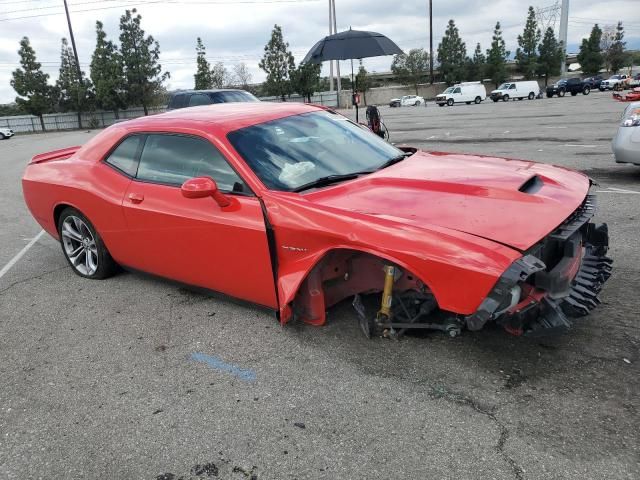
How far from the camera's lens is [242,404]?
2.78m

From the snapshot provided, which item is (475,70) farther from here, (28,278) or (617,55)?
(28,278)

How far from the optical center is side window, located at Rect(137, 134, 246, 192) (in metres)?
3.51

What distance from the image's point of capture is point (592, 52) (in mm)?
73625

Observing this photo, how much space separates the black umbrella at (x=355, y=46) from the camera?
12.3 meters

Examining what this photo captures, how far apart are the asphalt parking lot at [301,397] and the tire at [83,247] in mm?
475

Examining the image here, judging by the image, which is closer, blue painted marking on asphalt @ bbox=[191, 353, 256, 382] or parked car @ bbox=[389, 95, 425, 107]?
blue painted marking on asphalt @ bbox=[191, 353, 256, 382]

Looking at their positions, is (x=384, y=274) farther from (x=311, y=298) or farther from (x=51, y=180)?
(x=51, y=180)

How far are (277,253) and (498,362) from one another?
1.41 meters

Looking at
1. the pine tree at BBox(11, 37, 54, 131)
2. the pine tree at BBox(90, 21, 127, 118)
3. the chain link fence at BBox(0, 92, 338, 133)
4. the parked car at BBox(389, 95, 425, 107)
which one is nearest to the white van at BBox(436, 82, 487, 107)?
the parked car at BBox(389, 95, 425, 107)

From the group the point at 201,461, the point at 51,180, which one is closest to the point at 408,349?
the point at 201,461

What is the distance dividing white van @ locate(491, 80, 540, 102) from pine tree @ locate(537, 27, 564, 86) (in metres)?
28.9

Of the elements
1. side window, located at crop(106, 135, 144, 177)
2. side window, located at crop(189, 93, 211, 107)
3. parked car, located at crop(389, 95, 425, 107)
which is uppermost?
side window, located at crop(189, 93, 211, 107)

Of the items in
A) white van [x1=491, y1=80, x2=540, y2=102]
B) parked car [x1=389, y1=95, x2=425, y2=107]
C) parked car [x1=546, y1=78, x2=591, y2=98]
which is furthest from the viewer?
parked car [x1=389, y1=95, x2=425, y2=107]

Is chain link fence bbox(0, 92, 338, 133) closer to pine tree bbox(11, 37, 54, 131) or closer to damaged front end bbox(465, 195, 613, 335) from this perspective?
pine tree bbox(11, 37, 54, 131)
